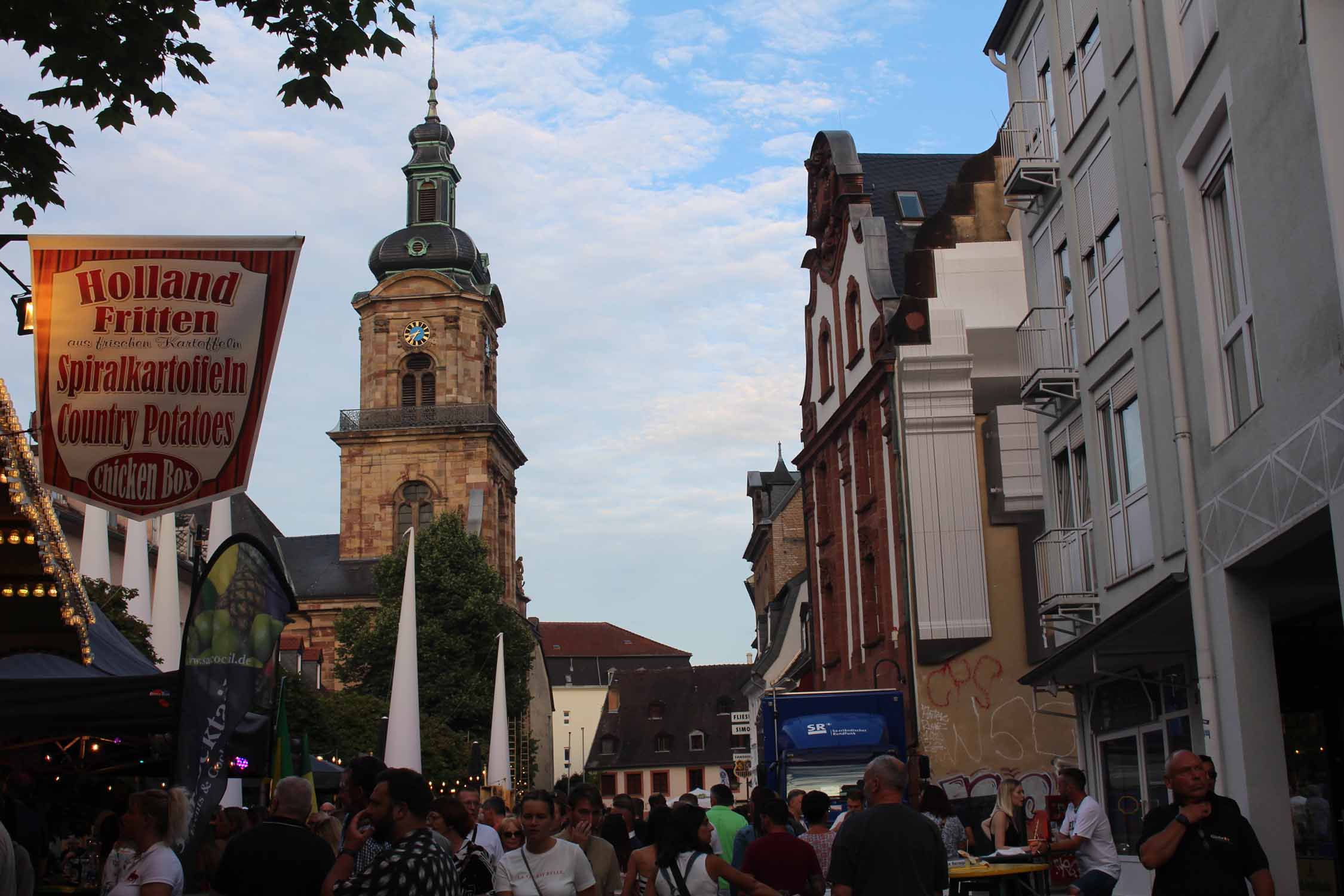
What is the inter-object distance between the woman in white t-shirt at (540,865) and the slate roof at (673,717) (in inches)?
3443

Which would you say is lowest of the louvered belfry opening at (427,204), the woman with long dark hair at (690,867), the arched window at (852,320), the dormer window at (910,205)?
the woman with long dark hair at (690,867)

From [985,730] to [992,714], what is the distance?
36 cm

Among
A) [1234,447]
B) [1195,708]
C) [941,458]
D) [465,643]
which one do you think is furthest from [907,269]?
[465,643]

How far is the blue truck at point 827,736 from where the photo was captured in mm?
22453

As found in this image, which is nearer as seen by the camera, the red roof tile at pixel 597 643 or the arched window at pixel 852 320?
the arched window at pixel 852 320

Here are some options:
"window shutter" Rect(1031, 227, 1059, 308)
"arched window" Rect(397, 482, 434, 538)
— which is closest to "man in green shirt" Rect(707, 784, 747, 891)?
"window shutter" Rect(1031, 227, 1059, 308)

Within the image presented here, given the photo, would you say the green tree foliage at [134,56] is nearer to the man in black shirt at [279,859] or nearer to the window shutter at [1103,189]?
the man in black shirt at [279,859]

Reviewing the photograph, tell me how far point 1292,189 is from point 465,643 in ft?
166

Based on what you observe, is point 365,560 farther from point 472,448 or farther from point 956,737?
point 956,737

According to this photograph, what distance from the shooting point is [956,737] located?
2825 cm

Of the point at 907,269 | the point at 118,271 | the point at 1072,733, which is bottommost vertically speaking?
the point at 1072,733

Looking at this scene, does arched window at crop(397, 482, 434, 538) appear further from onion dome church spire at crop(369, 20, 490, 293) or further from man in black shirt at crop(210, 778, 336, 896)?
man in black shirt at crop(210, 778, 336, 896)

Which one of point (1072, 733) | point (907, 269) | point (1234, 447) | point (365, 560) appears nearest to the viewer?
point (1234, 447)

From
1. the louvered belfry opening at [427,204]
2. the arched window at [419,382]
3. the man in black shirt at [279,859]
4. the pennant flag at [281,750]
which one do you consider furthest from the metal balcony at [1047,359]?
the louvered belfry opening at [427,204]
